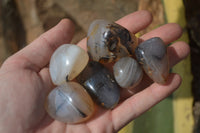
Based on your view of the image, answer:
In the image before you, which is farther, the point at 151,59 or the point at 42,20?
the point at 42,20

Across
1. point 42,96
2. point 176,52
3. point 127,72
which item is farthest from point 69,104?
point 176,52

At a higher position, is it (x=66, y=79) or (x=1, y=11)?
(x=1, y=11)

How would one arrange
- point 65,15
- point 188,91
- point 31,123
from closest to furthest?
point 31,123 < point 188,91 < point 65,15

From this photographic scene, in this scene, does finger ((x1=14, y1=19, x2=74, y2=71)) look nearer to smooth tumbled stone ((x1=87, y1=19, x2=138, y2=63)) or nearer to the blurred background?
smooth tumbled stone ((x1=87, y1=19, x2=138, y2=63))

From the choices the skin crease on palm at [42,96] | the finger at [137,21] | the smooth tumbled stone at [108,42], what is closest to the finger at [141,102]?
the skin crease on palm at [42,96]

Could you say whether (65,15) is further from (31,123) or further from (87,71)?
(31,123)

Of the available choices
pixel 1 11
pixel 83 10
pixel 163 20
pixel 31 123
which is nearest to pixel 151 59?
pixel 31 123

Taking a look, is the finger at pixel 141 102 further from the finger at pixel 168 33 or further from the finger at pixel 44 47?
the finger at pixel 44 47
